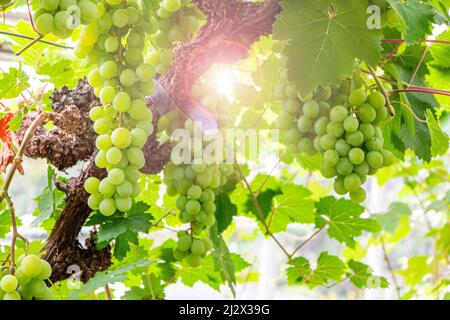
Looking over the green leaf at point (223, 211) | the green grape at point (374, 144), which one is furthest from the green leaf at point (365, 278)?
the green grape at point (374, 144)

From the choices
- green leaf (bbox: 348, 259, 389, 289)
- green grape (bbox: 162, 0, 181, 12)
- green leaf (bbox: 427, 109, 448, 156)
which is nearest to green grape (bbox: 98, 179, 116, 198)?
green grape (bbox: 162, 0, 181, 12)

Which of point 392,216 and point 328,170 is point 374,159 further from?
point 392,216

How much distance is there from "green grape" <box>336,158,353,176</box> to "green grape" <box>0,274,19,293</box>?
1.34ft

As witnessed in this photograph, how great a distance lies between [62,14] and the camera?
51 cm

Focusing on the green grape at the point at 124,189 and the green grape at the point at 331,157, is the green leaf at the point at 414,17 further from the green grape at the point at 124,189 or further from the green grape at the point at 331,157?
the green grape at the point at 124,189

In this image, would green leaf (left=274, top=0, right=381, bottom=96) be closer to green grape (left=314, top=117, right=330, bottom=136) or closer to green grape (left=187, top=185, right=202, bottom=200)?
green grape (left=314, top=117, right=330, bottom=136)

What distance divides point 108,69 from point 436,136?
47 cm

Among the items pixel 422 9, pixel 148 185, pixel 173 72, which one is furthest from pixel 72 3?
pixel 148 185

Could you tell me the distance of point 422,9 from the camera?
1.95 feet

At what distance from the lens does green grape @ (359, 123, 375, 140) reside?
66cm

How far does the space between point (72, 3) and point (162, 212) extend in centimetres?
53

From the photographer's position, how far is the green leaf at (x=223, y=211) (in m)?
0.87

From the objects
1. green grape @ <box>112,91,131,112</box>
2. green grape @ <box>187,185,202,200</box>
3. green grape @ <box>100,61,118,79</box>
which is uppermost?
green grape @ <box>100,61,118,79</box>
